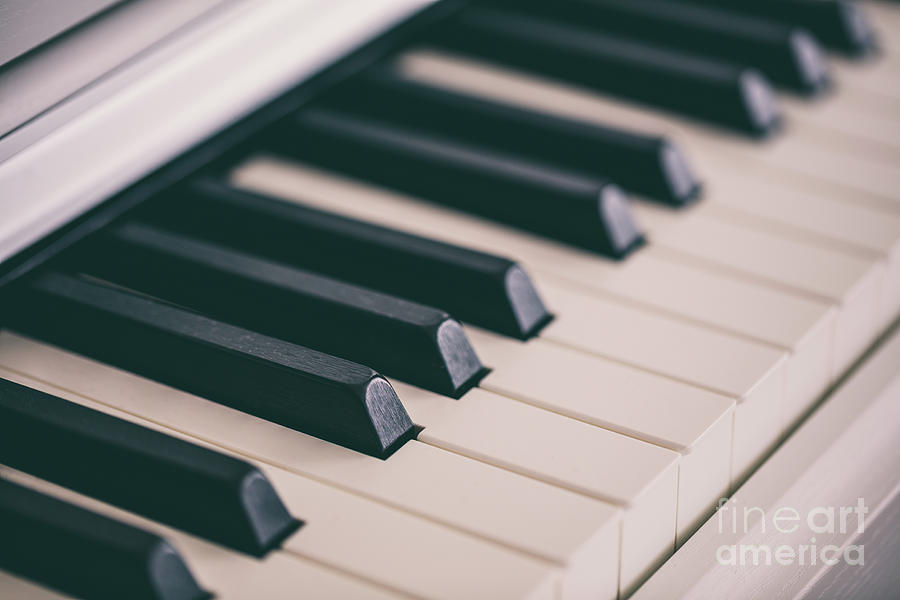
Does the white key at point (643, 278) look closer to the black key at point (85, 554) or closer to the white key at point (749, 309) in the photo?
the white key at point (749, 309)

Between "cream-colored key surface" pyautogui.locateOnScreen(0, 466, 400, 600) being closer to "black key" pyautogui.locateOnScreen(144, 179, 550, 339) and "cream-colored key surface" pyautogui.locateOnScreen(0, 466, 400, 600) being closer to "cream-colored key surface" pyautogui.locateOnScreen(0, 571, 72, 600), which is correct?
"cream-colored key surface" pyautogui.locateOnScreen(0, 571, 72, 600)

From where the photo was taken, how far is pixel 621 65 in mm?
1408

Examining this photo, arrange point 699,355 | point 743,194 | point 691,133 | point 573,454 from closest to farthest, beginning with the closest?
point 573,454, point 699,355, point 743,194, point 691,133

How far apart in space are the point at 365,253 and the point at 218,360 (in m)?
0.19

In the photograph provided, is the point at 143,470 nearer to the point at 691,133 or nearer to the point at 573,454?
the point at 573,454

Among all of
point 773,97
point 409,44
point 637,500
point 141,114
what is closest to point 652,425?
point 637,500

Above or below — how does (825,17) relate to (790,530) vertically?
above

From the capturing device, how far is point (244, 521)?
2.59ft

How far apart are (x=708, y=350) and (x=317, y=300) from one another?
33 centimetres

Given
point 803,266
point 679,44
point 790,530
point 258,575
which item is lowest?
point 790,530

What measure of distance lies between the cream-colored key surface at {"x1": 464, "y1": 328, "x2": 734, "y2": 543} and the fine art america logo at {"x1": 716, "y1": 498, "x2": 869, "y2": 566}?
0.03 metres

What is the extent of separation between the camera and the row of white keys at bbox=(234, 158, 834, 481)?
0.97 m

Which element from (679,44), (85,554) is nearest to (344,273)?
(85,554)

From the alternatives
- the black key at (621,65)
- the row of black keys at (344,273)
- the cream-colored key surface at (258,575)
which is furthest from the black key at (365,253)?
the black key at (621,65)
